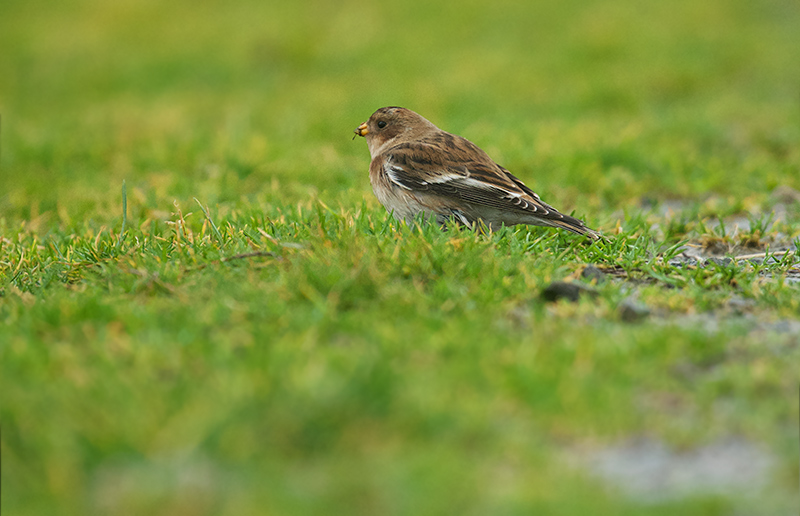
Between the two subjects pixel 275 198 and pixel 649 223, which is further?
pixel 275 198

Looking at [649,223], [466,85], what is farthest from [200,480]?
[466,85]

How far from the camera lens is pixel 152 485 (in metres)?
2.84

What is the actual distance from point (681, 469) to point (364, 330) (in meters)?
1.58

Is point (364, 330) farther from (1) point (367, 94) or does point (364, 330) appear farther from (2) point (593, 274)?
(1) point (367, 94)

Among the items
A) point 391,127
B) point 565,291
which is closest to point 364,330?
point 565,291

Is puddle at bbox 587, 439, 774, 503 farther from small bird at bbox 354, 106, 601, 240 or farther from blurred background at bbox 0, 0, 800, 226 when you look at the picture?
blurred background at bbox 0, 0, 800, 226

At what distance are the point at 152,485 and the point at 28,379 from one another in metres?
1.04

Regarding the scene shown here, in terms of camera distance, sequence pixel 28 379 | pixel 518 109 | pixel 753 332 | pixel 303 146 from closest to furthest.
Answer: pixel 28 379, pixel 753 332, pixel 303 146, pixel 518 109

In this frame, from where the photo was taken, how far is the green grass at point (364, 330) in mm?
2961

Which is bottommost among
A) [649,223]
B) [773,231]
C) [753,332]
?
[753,332]

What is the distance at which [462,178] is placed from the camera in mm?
6047

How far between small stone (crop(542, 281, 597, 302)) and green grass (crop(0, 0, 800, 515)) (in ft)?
0.17

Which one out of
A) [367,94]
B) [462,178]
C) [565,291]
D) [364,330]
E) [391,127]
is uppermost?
[367,94]

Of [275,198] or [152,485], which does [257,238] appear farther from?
[152,485]
